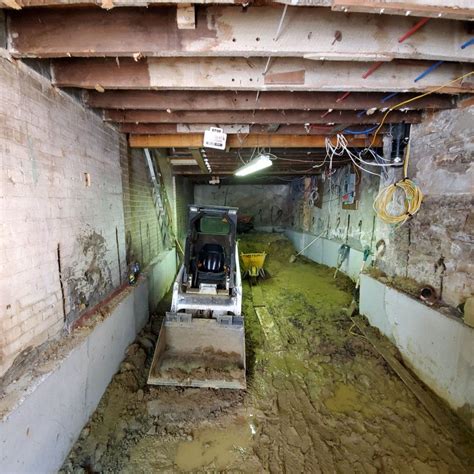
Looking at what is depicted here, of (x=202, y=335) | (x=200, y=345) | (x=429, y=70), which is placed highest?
(x=429, y=70)

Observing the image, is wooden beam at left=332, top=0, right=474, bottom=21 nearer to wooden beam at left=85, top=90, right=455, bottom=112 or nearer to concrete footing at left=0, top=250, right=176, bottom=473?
wooden beam at left=85, top=90, right=455, bottom=112

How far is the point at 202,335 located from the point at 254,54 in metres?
2.91

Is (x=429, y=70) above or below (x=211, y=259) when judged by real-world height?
above

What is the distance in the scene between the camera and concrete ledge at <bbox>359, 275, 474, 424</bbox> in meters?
2.36

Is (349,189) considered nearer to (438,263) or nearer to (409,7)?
(438,263)

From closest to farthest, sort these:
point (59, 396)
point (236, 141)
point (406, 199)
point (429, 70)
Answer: point (59, 396) → point (429, 70) → point (406, 199) → point (236, 141)

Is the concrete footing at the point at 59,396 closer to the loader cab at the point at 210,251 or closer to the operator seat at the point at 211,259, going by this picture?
the loader cab at the point at 210,251

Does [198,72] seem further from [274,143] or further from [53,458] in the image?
[53,458]

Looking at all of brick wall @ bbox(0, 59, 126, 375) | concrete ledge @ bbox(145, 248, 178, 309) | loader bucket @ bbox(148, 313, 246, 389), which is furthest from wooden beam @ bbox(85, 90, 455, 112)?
concrete ledge @ bbox(145, 248, 178, 309)

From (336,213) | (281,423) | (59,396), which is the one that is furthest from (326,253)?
(59,396)

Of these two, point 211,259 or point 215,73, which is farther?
point 211,259

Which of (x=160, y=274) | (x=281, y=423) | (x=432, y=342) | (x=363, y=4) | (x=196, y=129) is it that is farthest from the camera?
(x=160, y=274)

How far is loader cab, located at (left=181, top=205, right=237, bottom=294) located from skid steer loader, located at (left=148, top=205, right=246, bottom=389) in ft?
0.05

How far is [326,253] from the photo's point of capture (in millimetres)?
7336
